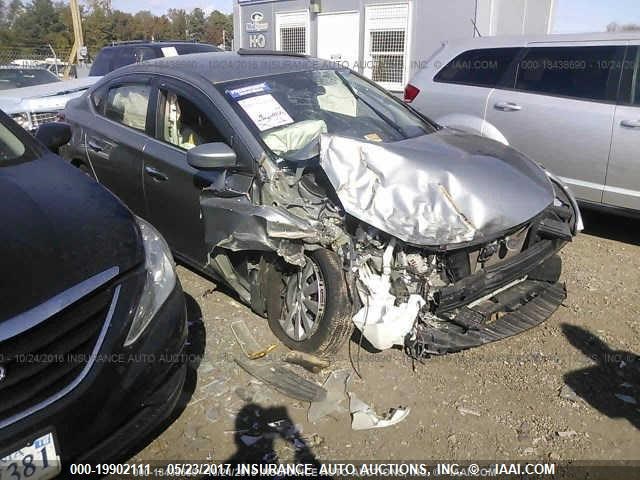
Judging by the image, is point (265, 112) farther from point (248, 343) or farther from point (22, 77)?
point (22, 77)

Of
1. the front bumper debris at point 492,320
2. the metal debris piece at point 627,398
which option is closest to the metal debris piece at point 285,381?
the front bumper debris at point 492,320

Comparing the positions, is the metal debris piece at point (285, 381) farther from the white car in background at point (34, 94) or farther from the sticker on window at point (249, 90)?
the white car in background at point (34, 94)

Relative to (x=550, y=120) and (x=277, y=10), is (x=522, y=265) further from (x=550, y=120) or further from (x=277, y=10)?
(x=277, y=10)

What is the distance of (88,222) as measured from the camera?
2355 millimetres

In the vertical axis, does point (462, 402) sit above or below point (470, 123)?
below

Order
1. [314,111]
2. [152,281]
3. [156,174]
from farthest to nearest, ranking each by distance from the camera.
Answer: [156,174] < [314,111] < [152,281]

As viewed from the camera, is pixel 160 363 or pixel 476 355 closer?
pixel 160 363

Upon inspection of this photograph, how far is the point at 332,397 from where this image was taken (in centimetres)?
292

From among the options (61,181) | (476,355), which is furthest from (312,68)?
(476,355)

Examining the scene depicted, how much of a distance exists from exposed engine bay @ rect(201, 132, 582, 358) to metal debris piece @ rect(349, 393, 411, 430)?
1.09 ft

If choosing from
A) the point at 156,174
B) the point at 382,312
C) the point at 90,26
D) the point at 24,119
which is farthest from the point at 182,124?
the point at 90,26

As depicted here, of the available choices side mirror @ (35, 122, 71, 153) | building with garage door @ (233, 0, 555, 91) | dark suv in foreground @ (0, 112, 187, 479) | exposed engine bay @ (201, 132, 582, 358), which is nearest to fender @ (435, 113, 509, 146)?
exposed engine bay @ (201, 132, 582, 358)

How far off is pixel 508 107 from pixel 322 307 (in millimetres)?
3451

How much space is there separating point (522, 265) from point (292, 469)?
1750mm
